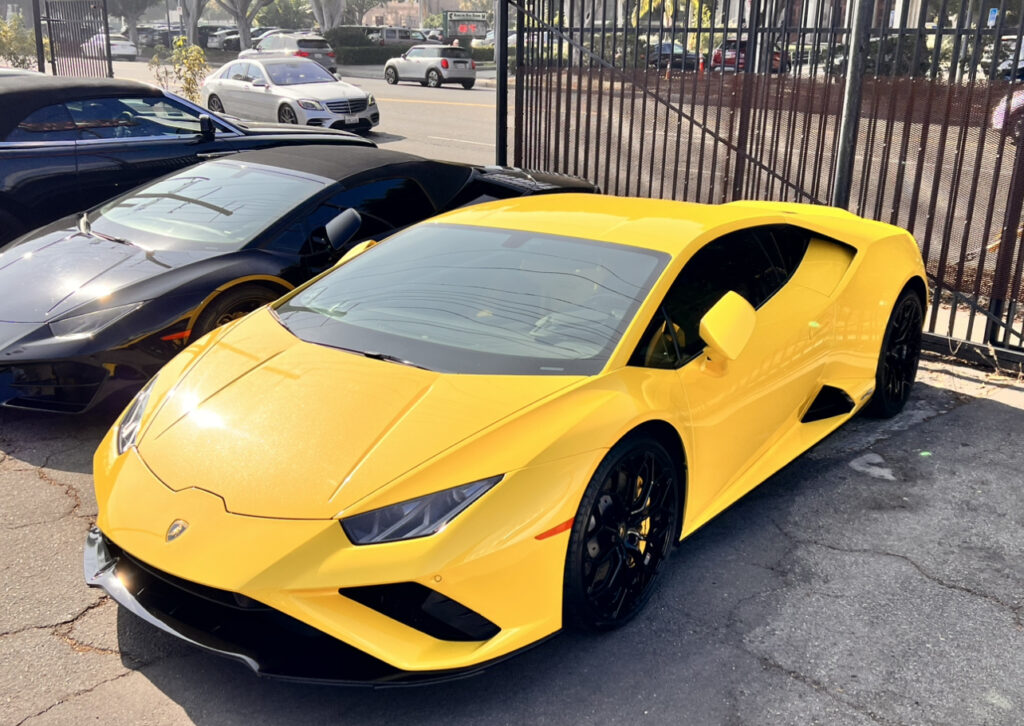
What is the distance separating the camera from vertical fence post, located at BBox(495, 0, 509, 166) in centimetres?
850


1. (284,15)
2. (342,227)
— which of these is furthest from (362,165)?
(284,15)

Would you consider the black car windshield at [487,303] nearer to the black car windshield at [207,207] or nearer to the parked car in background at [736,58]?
the black car windshield at [207,207]

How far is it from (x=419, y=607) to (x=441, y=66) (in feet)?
106

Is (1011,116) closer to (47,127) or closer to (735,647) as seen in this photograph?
(735,647)

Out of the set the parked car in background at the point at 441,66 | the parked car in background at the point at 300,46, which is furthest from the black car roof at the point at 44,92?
the parked car in background at the point at 300,46

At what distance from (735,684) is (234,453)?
1.70m

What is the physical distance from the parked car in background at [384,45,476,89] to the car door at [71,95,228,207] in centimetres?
2612

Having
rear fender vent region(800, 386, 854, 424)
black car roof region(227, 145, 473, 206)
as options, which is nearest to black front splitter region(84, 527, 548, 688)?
rear fender vent region(800, 386, 854, 424)

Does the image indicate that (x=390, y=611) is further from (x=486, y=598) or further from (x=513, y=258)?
(x=513, y=258)

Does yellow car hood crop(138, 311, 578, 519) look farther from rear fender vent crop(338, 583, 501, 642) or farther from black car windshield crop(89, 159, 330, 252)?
black car windshield crop(89, 159, 330, 252)

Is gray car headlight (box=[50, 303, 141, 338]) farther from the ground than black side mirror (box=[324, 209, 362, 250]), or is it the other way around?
black side mirror (box=[324, 209, 362, 250])

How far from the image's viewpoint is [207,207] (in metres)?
5.57

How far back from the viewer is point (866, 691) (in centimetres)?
292

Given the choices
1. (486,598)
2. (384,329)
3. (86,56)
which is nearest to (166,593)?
(486,598)
